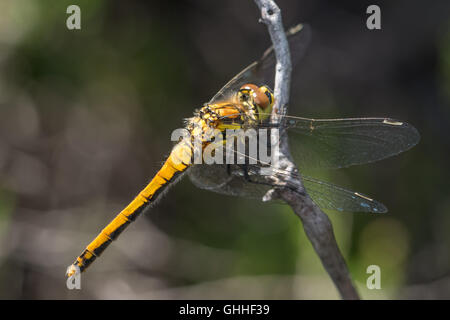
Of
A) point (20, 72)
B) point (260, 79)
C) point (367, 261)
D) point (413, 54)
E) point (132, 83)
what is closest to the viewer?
point (260, 79)

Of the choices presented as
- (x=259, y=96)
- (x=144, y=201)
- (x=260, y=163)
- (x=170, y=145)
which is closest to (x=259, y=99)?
(x=259, y=96)

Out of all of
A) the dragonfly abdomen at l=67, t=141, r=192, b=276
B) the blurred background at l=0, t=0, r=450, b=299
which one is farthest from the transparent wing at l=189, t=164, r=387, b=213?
the blurred background at l=0, t=0, r=450, b=299

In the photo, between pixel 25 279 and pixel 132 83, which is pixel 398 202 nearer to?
pixel 132 83

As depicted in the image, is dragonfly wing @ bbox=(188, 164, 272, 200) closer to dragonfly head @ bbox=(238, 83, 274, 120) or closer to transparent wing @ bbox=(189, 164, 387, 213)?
transparent wing @ bbox=(189, 164, 387, 213)

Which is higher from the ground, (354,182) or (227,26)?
(227,26)

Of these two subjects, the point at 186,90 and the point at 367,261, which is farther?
the point at 186,90

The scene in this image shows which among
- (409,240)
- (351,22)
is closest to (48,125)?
(351,22)
